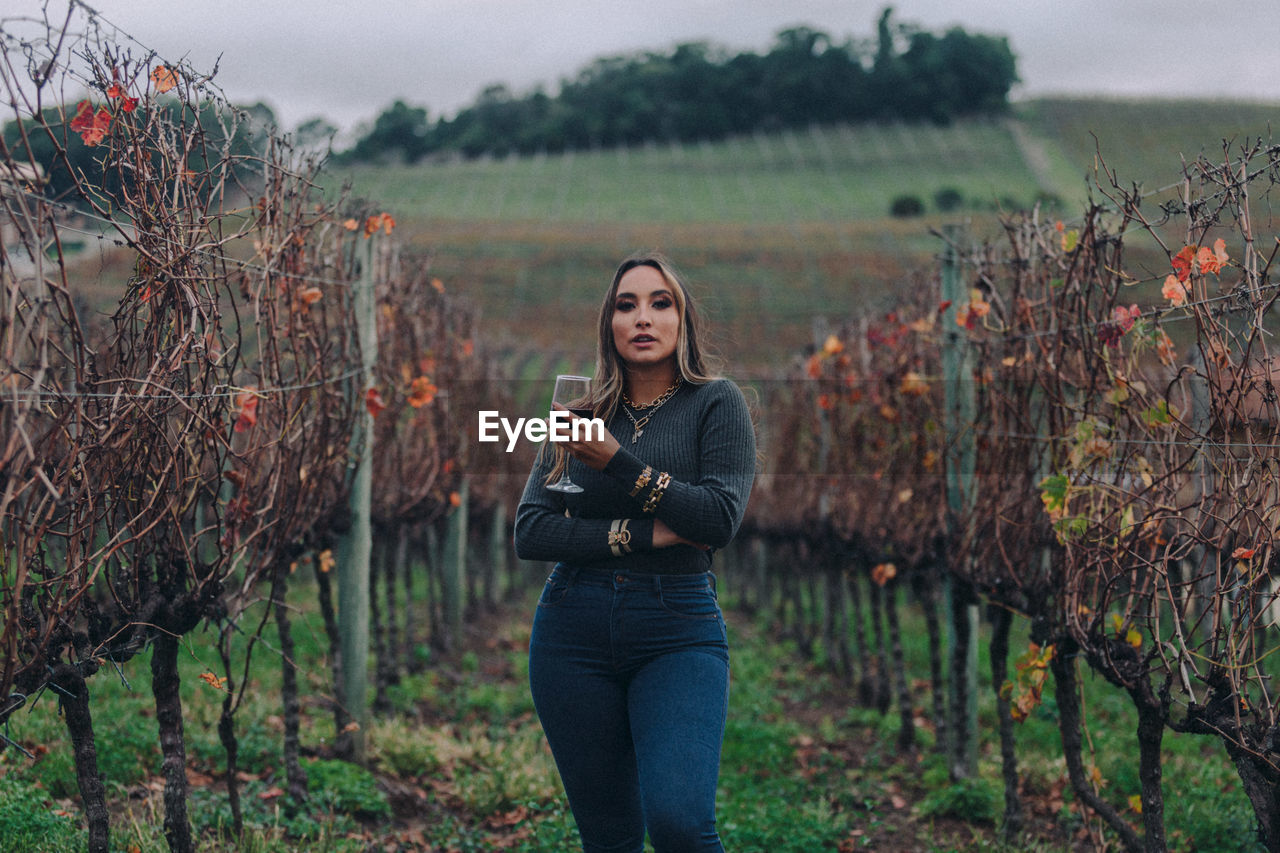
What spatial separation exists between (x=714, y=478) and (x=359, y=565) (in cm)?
319

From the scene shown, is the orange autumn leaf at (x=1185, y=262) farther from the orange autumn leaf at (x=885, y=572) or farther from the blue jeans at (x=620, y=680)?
the orange autumn leaf at (x=885, y=572)

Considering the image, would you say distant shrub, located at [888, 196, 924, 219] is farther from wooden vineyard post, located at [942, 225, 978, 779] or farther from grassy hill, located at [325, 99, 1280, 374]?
wooden vineyard post, located at [942, 225, 978, 779]

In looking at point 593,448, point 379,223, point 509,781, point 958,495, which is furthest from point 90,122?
point 958,495

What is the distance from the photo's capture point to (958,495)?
4.77m

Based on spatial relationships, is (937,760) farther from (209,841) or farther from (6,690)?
(6,690)

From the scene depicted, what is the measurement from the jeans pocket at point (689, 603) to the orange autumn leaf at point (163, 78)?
2.01 m

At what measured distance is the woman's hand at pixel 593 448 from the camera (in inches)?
86.7

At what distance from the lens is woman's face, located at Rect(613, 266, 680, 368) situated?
2490 millimetres

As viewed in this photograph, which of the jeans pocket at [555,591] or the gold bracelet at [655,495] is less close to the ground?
the gold bracelet at [655,495]

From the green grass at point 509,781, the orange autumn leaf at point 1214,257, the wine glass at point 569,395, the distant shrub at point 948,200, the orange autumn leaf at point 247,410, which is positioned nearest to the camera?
the wine glass at point 569,395

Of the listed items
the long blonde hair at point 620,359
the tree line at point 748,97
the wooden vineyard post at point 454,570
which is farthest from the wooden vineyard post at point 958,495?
the tree line at point 748,97

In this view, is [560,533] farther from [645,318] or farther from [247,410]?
[247,410]

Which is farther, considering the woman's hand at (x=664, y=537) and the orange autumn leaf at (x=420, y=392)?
the orange autumn leaf at (x=420, y=392)

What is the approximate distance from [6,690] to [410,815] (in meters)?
2.62
